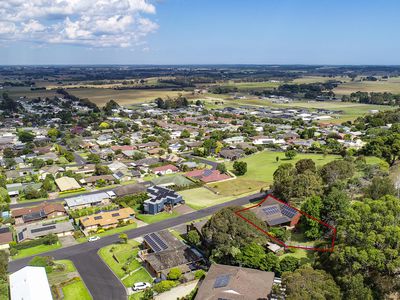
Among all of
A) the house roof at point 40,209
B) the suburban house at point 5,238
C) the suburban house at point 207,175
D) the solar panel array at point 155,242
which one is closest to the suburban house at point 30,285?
the suburban house at point 5,238

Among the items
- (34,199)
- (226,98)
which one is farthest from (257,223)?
(226,98)

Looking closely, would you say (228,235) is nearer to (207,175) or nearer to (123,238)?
(123,238)

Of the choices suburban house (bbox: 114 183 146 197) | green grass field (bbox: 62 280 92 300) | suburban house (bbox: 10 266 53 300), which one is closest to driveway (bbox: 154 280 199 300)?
green grass field (bbox: 62 280 92 300)

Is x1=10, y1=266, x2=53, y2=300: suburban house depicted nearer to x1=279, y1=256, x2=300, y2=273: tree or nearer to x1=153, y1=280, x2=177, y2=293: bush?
x1=153, y1=280, x2=177, y2=293: bush

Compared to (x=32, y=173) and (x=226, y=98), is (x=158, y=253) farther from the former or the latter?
(x=226, y=98)

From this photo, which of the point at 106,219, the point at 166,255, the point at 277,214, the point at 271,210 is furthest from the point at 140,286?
the point at 277,214

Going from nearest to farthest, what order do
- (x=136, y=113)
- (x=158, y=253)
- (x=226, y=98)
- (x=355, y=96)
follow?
(x=158, y=253)
(x=136, y=113)
(x=355, y=96)
(x=226, y=98)
